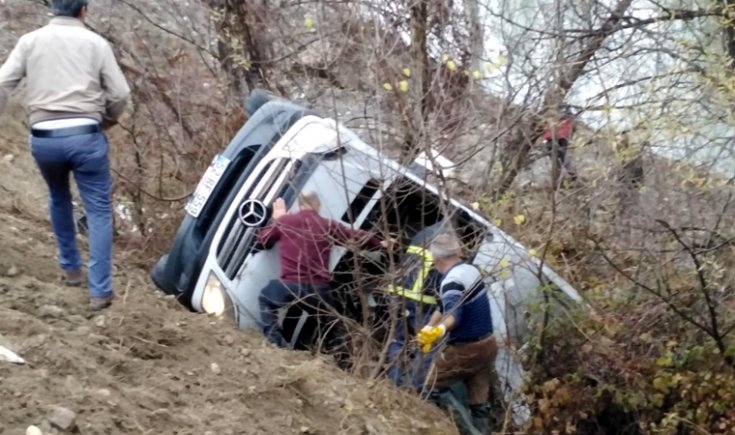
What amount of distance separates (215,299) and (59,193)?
1.64 metres

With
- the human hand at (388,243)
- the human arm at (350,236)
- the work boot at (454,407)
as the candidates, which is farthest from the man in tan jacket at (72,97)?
the work boot at (454,407)

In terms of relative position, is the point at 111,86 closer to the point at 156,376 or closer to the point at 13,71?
the point at 13,71

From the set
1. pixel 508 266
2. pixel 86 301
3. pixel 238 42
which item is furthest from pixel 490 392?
pixel 238 42

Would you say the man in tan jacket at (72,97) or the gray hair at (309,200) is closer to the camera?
the man in tan jacket at (72,97)

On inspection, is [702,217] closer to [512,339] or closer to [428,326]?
[512,339]

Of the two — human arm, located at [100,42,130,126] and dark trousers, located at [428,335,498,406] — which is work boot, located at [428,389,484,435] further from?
human arm, located at [100,42,130,126]

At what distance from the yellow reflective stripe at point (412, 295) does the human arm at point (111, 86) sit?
1.95 m

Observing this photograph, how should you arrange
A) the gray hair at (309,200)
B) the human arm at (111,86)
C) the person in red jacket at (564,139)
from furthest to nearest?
1. the person in red jacket at (564,139)
2. the gray hair at (309,200)
3. the human arm at (111,86)

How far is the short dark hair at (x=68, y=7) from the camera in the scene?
552cm

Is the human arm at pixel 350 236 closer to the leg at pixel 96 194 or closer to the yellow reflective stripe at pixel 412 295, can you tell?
the yellow reflective stripe at pixel 412 295

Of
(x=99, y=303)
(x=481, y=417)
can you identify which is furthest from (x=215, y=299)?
(x=481, y=417)

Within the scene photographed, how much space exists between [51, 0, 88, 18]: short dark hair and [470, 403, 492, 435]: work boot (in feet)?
11.2

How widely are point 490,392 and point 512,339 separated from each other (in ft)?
1.48

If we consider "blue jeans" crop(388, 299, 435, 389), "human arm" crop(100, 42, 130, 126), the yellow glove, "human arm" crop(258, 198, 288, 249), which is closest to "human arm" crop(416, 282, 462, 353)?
the yellow glove
